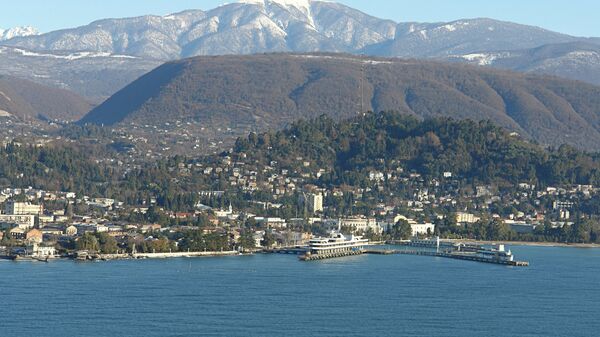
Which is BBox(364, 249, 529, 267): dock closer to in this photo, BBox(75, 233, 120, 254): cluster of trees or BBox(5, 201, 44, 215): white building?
BBox(75, 233, 120, 254): cluster of trees

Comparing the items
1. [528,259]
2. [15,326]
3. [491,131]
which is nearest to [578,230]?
[528,259]

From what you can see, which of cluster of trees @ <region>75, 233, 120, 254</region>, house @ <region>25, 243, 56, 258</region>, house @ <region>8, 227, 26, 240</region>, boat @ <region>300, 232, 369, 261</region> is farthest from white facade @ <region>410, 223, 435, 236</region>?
house @ <region>25, 243, 56, 258</region>

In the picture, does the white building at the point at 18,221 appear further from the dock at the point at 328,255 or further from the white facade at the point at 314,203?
the white facade at the point at 314,203

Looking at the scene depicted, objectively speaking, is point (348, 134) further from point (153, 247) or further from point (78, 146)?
point (153, 247)

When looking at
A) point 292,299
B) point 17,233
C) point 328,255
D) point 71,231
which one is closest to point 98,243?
point 71,231

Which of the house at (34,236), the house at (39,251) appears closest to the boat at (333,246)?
the house at (39,251)

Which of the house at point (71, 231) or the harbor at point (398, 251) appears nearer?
the harbor at point (398, 251)

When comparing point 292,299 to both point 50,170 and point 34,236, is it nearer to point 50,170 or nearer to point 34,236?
point 34,236
